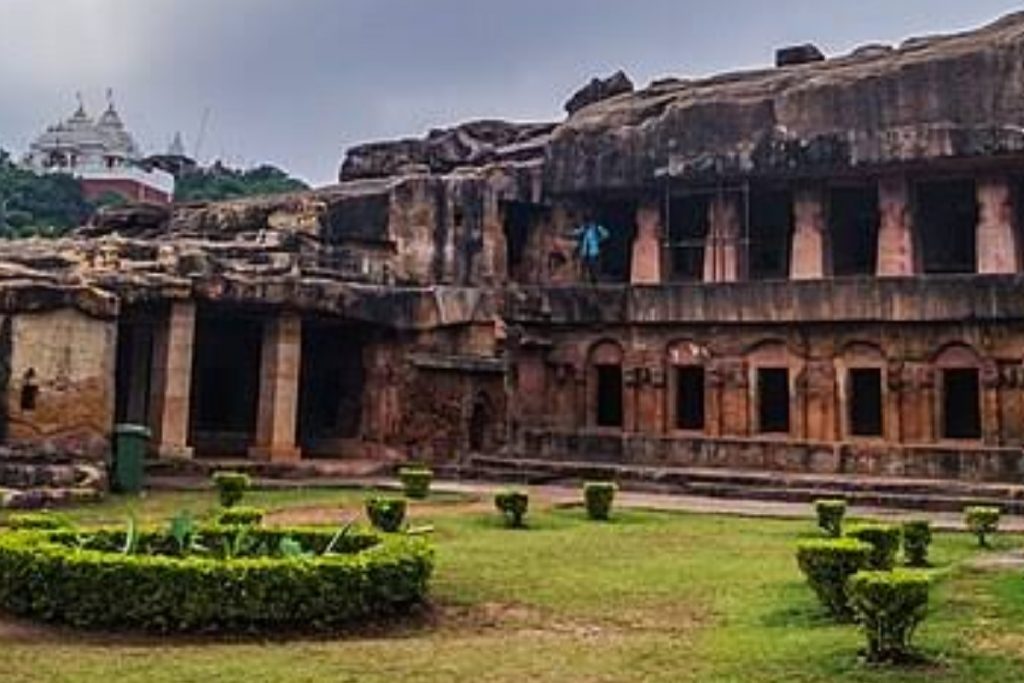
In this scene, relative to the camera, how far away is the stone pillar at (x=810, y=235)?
2916cm

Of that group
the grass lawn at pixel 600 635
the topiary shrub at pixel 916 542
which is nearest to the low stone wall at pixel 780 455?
the grass lawn at pixel 600 635

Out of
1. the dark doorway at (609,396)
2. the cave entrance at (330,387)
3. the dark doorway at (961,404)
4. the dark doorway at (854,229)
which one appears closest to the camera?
the dark doorway at (961,404)

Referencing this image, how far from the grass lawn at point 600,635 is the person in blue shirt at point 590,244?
16581mm

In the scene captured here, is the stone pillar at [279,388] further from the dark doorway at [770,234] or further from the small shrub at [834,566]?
the small shrub at [834,566]

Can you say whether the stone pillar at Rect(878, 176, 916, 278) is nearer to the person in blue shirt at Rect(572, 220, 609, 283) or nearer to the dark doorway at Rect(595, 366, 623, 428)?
the dark doorway at Rect(595, 366, 623, 428)

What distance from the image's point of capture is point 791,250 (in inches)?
1187

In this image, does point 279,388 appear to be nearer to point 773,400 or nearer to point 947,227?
point 773,400

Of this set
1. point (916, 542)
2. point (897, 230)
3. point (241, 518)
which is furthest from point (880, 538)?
point (897, 230)

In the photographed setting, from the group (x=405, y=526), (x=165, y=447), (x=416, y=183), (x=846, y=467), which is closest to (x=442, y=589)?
(x=405, y=526)

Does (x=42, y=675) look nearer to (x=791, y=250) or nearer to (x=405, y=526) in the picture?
(x=405, y=526)

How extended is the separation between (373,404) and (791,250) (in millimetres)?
11083

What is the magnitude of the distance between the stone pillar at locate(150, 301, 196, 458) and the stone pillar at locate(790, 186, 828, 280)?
14354 millimetres

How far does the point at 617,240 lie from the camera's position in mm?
33875

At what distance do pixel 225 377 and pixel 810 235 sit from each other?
51.0ft
